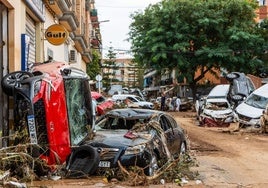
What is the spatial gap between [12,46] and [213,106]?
1726 cm

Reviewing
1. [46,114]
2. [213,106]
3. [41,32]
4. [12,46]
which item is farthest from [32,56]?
[213,106]

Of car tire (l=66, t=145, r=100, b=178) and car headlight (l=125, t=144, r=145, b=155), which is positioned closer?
car tire (l=66, t=145, r=100, b=178)

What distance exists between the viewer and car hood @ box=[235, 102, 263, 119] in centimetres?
2333

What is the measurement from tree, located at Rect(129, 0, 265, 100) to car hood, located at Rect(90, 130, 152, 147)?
31126 millimetres

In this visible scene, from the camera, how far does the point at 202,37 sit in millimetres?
42188

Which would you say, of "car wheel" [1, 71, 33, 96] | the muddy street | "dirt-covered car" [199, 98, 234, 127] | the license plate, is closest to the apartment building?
"car wheel" [1, 71, 33, 96]

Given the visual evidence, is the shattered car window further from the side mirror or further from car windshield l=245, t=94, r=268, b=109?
the side mirror

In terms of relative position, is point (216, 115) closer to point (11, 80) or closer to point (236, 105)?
point (236, 105)

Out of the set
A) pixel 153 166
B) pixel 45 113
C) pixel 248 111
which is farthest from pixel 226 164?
pixel 248 111

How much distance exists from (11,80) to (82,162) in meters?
2.21

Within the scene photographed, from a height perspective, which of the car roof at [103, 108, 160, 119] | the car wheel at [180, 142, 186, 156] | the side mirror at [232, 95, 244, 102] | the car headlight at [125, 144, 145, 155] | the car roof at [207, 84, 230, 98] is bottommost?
the car wheel at [180, 142, 186, 156]

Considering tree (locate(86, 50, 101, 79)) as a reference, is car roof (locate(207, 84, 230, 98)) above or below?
below

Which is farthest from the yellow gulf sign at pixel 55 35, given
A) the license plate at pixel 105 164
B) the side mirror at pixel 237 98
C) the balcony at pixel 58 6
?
the side mirror at pixel 237 98

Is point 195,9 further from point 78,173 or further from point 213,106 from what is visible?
point 78,173
